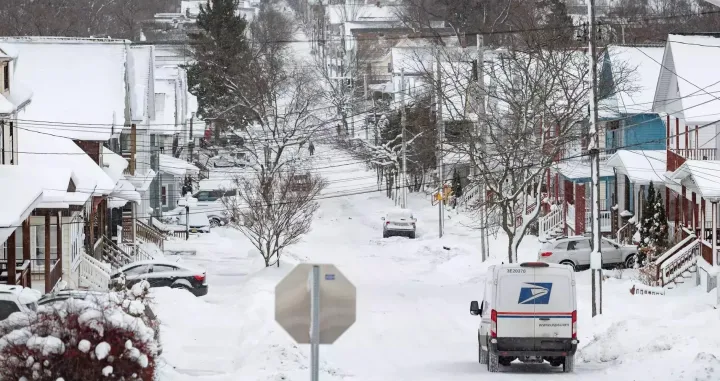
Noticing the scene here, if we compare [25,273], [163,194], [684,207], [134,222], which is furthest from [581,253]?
[163,194]

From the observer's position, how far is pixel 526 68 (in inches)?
1468

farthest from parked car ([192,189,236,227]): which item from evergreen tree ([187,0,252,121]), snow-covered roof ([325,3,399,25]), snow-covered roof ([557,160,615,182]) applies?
snow-covered roof ([325,3,399,25])

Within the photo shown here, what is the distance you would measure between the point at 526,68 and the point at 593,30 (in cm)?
718

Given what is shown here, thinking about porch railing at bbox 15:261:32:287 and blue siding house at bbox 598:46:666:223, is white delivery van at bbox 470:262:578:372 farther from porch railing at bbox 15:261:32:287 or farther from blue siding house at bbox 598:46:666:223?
blue siding house at bbox 598:46:666:223

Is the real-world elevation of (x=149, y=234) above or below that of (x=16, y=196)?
below

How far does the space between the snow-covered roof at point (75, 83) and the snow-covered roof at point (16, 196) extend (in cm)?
1112

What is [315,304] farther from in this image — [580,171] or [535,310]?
[580,171]

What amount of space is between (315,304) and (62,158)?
2739 centimetres

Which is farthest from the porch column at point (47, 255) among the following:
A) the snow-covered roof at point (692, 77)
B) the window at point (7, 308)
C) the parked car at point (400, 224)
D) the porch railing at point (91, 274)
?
the parked car at point (400, 224)

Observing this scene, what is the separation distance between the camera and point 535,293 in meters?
20.8

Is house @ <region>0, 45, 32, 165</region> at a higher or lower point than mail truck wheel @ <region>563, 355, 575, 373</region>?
higher

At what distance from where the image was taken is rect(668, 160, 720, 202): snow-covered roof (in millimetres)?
31922

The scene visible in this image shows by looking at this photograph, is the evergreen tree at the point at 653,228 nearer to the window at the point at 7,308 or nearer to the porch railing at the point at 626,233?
the porch railing at the point at 626,233

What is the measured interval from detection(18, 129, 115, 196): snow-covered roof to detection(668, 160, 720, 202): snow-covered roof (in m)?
16.6
